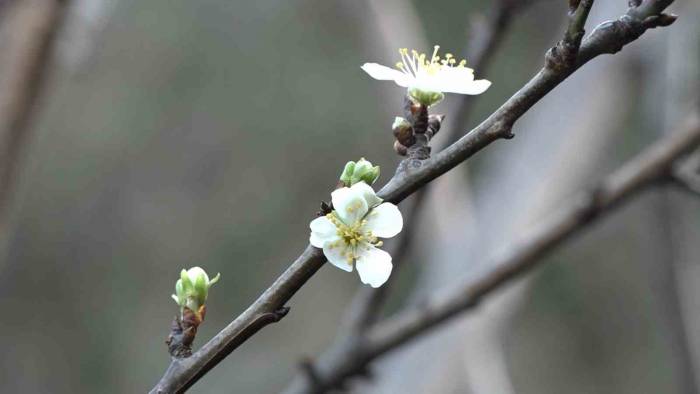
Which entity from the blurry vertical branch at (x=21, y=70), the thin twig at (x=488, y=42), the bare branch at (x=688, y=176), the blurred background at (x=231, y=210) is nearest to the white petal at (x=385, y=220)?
the thin twig at (x=488, y=42)

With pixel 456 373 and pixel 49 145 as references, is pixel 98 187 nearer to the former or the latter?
pixel 49 145

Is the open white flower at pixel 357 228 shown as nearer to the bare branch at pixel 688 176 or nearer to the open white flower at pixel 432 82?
the open white flower at pixel 432 82

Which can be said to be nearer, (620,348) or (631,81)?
(631,81)

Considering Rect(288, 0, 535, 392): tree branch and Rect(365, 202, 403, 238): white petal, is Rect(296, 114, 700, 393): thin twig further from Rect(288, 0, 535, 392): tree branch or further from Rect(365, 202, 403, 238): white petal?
Rect(365, 202, 403, 238): white petal

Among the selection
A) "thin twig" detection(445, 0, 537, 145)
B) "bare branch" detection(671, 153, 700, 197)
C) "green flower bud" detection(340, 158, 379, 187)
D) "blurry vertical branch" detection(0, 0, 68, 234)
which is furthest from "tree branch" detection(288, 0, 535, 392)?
"green flower bud" detection(340, 158, 379, 187)

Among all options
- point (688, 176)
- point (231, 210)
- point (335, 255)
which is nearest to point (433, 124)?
point (335, 255)

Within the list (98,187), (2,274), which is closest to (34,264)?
(2,274)
